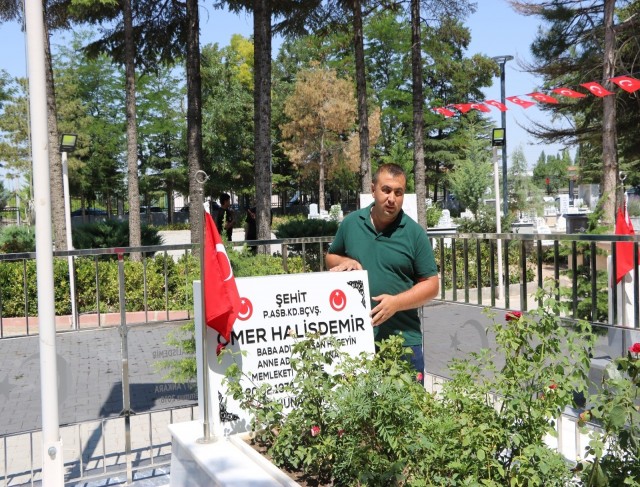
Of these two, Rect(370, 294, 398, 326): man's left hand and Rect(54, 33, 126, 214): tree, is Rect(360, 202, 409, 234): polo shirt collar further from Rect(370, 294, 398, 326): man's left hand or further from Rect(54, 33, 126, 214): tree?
Rect(54, 33, 126, 214): tree

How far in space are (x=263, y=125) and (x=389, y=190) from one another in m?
10.8

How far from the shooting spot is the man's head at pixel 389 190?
3.90m

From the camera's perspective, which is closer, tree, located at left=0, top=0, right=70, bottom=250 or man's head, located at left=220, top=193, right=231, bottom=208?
man's head, located at left=220, top=193, right=231, bottom=208

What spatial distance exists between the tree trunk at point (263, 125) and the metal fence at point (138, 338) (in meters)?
7.45

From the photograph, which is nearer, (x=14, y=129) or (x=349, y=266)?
(x=349, y=266)

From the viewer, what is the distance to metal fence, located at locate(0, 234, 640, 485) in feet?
16.8

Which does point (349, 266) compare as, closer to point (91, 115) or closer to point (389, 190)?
point (389, 190)

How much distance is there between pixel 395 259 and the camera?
4.02 metres

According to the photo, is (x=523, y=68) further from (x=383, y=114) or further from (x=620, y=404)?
(x=383, y=114)

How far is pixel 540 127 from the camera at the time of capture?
2427 centimetres

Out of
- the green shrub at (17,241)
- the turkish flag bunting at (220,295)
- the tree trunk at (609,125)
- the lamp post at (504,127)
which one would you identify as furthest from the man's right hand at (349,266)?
the lamp post at (504,127)

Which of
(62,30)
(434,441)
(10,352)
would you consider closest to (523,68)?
(62,30)

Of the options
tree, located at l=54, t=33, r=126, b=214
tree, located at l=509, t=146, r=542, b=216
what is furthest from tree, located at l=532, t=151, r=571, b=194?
tree, located at l=54, t=33, r=126, b=214

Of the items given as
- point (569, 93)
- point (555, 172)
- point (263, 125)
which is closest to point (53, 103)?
point (263, 125)
